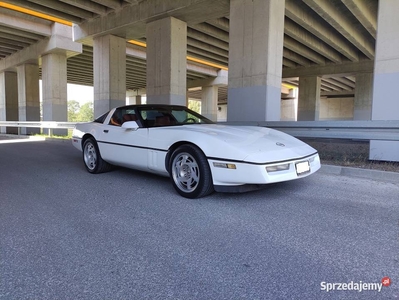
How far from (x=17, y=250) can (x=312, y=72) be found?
2517cm

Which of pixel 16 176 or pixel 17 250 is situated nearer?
pixel 17 250

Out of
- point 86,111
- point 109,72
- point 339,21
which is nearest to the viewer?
point 339,21

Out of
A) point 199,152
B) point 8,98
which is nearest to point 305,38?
point 199,152

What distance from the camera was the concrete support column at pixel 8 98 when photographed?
24219 millimetres

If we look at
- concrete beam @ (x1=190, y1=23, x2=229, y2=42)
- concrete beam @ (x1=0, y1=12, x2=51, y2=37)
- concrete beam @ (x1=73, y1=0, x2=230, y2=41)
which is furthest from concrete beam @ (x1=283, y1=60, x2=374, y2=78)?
concrete beam @ (x1=0, y1=12, x2=51, y2=37)

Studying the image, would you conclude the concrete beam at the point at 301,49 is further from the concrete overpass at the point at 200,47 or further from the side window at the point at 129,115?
the side window at the point at 129,115

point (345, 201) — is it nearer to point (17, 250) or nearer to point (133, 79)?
point (17, 250)

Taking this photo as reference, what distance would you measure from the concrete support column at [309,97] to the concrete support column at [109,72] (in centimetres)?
1767

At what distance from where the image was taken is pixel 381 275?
189 centimetres

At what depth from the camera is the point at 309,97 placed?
84.5 feet

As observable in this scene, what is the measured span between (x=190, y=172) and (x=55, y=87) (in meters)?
17.6

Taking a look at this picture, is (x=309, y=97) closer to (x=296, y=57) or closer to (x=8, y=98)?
(x=296, y=57)

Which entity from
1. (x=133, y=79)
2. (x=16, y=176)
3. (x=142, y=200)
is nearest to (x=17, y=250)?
(x=142, y=200)

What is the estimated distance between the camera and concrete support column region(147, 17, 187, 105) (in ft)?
34.9
